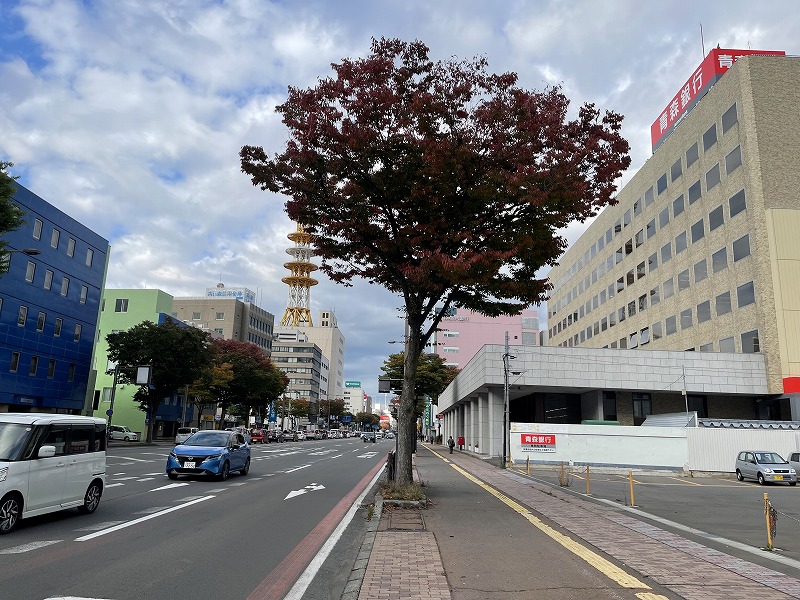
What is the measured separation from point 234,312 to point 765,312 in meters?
85.3

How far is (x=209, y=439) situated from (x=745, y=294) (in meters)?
33.9

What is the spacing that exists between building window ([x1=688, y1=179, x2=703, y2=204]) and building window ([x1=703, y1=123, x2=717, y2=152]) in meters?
2.50

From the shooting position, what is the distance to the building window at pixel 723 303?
39188mm

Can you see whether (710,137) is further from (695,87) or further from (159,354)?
(159,354)

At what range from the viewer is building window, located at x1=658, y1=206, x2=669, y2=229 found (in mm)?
47584

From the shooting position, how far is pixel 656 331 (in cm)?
4912

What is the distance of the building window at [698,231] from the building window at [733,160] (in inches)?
171

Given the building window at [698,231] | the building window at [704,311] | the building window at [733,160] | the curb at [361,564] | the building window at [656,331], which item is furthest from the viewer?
the building window at [656,331]

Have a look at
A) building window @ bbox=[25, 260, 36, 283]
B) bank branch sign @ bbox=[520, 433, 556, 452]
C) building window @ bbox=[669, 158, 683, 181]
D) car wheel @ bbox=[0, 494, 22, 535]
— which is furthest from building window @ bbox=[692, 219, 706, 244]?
building window @ bbox=[25, 260, 36, 283]

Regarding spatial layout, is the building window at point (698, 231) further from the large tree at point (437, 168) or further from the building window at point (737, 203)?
the large tree at point (437, 168)

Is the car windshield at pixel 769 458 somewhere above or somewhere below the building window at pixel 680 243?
below

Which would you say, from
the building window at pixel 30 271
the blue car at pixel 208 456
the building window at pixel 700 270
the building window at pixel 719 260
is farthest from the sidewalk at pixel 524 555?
the building window at pixel 30 271

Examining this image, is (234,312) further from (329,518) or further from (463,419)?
(329,518)

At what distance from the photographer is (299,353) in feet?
434
